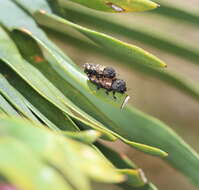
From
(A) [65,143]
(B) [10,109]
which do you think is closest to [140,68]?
(B) [10,109]

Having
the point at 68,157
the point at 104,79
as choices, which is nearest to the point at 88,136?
the point at 68,157

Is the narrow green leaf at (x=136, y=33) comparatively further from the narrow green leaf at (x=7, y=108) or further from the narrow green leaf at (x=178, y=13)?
the narrow green leaf at (x=7, y=108)

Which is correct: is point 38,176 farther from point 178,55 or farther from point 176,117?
point 176,117

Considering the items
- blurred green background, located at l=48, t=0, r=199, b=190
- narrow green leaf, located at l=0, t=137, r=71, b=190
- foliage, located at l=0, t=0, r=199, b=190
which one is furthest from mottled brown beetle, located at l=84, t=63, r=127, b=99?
blurred green background, located at l=48, t=0, r=199, b=190

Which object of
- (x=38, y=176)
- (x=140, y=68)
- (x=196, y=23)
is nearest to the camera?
(x=38, y=176)

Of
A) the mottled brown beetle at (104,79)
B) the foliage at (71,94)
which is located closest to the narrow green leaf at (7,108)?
the foliage at (71,94)

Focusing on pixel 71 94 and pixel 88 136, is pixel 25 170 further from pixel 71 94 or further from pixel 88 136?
pixel 71 94

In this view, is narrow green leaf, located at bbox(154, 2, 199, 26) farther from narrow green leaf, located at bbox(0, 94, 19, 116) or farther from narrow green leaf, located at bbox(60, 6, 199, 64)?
narrow green leaf, located at bbox(0, 94, 19, 116)

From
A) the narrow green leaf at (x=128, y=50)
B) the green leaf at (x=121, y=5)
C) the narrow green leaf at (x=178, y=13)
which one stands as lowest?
the narrow green leaf at (x=178, y=13)

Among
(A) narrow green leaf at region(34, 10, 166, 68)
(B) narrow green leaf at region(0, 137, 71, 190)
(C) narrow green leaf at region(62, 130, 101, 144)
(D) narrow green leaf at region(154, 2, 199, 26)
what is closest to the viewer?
(B) narrow green leaf at region(0, 137, 71, 190)
